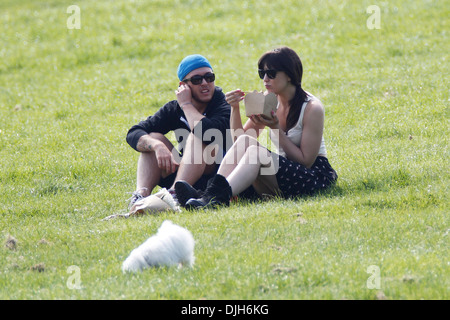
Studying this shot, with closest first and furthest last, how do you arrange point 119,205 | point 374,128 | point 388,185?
point 388,185
point 119,205
point 374,128

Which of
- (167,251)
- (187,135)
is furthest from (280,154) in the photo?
(167,251)

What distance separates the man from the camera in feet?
22.4

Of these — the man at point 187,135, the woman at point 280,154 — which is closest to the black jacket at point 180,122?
the man at point 187,135

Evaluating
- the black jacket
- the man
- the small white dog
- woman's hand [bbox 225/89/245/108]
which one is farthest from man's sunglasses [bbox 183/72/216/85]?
the small white dog

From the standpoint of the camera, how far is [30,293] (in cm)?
478

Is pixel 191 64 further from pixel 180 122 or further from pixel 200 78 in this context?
pixel 180 122

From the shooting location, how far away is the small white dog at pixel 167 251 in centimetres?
493

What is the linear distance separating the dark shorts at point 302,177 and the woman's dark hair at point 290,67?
18.2 inches

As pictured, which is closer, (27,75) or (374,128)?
(374,128)

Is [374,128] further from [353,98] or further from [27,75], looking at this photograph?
[27,75]

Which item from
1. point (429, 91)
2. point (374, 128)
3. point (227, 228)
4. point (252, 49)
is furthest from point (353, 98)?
point (227, 228)

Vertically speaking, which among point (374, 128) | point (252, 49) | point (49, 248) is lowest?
point (49, 248)

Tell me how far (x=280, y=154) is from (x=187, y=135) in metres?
1.12

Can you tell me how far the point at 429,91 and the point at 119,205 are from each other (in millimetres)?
5402
